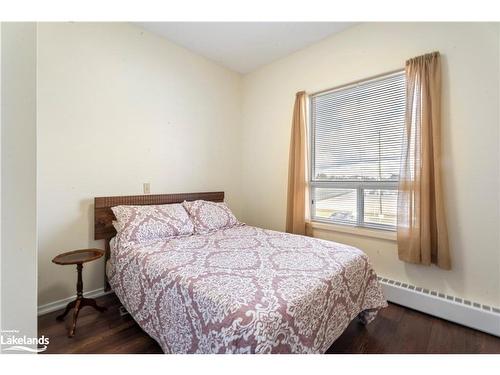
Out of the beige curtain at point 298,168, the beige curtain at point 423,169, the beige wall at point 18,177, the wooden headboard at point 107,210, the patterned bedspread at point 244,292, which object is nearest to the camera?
the beige wall at point 18,177

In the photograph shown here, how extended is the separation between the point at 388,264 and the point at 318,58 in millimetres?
2316

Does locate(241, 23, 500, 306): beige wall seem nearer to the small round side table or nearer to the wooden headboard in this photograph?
the wooden headboard

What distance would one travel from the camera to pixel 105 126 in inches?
84.0

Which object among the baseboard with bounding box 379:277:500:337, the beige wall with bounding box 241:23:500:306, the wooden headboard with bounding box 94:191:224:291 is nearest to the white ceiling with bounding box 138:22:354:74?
the beige wall with bounding box 241:23:500:306

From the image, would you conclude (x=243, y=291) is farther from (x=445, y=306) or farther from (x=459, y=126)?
(x=459, y=126)

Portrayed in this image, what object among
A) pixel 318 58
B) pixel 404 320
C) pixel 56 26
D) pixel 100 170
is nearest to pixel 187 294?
pixel 100 170

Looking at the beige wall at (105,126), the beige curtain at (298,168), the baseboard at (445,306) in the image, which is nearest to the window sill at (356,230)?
the beige curtain at (298,168)

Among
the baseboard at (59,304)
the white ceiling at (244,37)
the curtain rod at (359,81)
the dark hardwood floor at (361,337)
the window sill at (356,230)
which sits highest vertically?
the white ceiling at (244,37)

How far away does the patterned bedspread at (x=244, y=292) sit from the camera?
3.14 ft

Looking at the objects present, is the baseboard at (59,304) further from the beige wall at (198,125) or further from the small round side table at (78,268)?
the small round side table at (78,268)

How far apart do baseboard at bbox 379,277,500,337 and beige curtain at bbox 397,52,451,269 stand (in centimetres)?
27

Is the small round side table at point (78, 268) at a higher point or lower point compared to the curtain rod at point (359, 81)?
lower

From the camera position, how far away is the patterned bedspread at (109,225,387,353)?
96 cm

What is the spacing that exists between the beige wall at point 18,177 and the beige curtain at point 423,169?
7.84 feet
